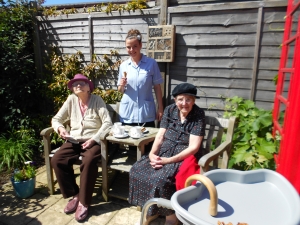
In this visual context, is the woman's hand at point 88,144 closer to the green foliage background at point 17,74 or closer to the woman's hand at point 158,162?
the woman's hand at point 158,162

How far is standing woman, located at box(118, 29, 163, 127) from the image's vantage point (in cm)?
261

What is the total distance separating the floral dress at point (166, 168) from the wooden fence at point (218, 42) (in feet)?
3.38

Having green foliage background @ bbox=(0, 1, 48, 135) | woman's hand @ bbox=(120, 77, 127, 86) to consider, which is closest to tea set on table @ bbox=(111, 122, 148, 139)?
woman's hand @ bbox=(120, 77, 127, 86)

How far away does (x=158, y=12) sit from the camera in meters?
3.20

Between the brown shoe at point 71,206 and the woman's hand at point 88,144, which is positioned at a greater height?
the woman's hand at point 88,144

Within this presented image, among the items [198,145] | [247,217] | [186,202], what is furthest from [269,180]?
[198,145]

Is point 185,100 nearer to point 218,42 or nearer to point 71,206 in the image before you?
point 218,42

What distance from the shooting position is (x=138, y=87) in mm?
2629

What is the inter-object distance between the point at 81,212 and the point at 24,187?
2.61 feet

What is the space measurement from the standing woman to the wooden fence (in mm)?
681

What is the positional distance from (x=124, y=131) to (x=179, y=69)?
124cm

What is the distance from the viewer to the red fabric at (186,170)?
1935 millimetres

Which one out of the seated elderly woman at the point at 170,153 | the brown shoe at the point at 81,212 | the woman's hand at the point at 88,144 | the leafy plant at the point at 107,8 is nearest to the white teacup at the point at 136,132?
the seated elderly woman at the point at 170,153

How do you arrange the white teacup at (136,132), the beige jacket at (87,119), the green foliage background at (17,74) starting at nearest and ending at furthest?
the white teacup at (136,132), the beige jacket at (87,119), the green foliage background at (17,74)
